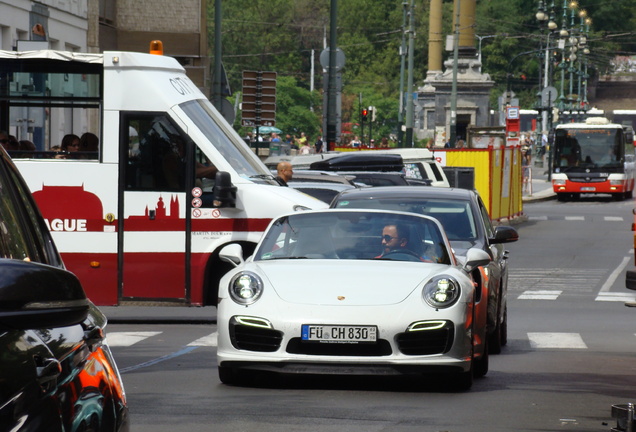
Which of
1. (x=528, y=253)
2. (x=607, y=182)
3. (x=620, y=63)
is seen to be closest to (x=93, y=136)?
(x=528, y=253)

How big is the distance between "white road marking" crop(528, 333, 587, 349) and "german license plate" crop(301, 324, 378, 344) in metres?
5.13

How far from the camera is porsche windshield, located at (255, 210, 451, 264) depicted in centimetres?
1143

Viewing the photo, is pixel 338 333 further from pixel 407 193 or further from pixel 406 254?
pixel 407 193

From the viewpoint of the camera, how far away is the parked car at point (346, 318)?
33.7 ft

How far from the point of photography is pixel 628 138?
218ft

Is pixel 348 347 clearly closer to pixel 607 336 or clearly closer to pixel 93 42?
pixel 607 336

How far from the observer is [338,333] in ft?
33.5

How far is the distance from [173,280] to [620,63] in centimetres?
15210

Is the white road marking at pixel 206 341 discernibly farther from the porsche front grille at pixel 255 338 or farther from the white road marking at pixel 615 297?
the white road marking at pixel 615 297

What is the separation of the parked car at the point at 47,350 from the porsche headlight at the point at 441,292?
6.55 metres

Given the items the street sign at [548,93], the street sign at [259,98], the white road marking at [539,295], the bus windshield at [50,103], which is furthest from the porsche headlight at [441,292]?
the street sign at [548,93]

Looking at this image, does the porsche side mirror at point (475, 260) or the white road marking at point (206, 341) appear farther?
the white road marking at point (206, 341)

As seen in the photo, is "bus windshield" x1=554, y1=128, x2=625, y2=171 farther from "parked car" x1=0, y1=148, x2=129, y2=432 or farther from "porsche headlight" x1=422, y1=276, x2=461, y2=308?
"parked car" x1=0, y1=148, x2=129, y2=432

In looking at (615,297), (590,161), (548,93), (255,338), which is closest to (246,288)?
(255,338)
